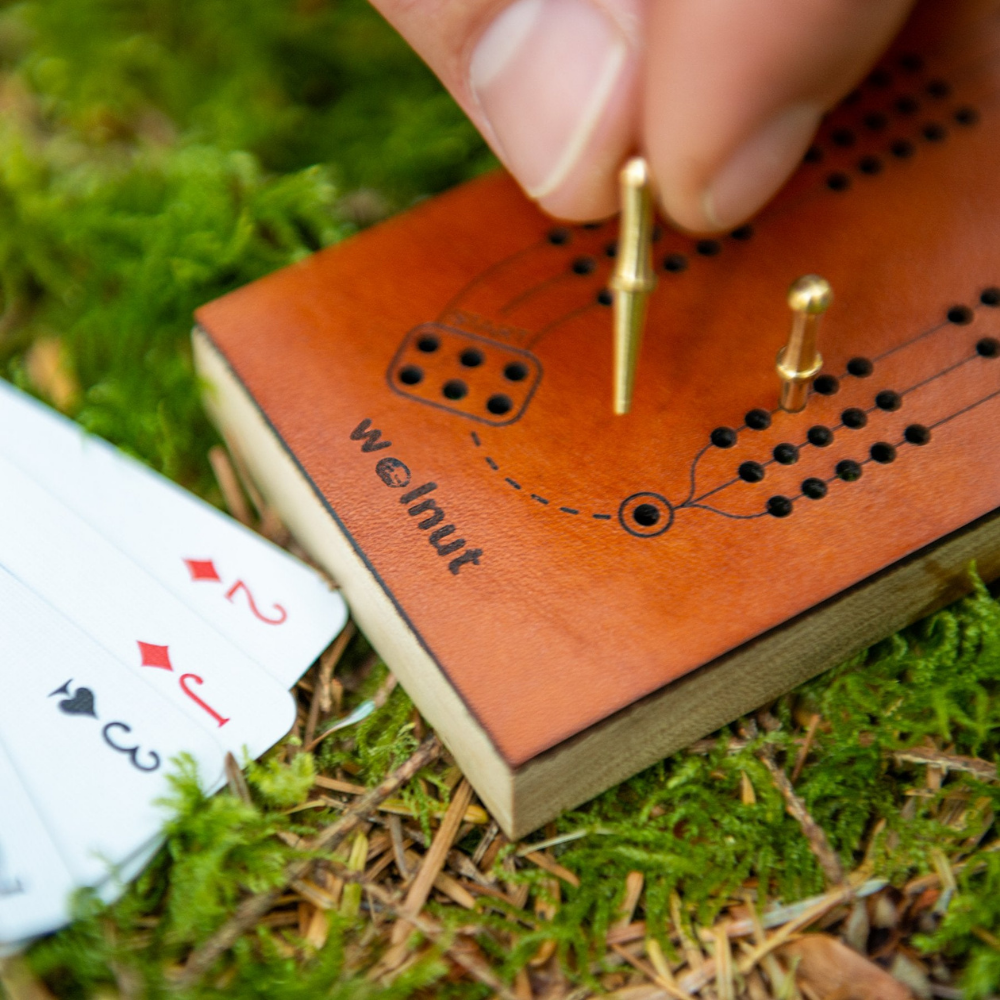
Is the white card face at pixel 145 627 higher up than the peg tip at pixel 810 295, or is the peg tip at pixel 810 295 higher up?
the peg tip at pixel 810 295

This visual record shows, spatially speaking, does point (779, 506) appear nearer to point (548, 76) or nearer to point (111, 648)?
point (548, 76)

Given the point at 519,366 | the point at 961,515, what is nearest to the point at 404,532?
the point at 519,366

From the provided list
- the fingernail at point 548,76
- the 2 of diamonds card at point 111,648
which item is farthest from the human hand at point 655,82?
the 2 of diamonds card at point 111,648

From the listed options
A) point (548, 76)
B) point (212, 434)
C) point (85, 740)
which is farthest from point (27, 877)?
point (548, 76)

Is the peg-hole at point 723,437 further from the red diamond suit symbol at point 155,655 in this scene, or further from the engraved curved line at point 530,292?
the red diamond suit symbol at point 155,655

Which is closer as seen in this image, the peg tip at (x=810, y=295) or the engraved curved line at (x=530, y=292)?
the peg tip at (x=810, y=295)

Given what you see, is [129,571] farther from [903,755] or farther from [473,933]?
[903,755]
